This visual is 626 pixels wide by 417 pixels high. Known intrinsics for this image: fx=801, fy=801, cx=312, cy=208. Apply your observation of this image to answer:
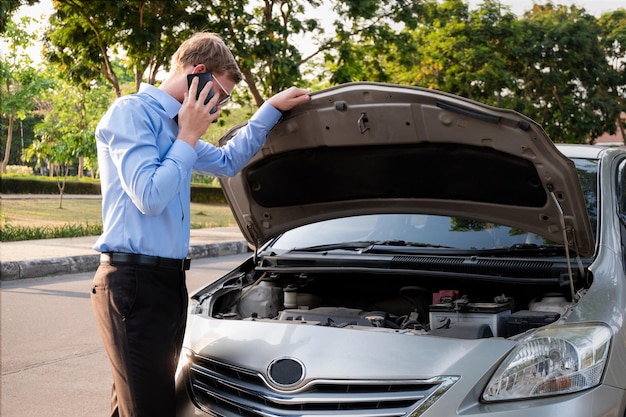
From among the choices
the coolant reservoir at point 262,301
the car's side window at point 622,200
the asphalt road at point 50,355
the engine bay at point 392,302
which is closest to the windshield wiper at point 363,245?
the engine bay at point 392,302

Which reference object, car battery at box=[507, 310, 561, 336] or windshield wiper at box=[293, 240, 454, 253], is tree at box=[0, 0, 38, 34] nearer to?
windshield wiper at box=[293, 240, 454, 253]

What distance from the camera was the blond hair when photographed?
2668mm

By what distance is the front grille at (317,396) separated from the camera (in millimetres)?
2518

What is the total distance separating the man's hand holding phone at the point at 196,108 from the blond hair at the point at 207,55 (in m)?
0.07

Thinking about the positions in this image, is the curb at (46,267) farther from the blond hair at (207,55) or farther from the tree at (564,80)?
the tree at (564,80)

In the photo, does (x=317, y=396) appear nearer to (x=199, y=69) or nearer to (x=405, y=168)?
(x=199, y=69)

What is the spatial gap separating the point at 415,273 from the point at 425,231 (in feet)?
1.75

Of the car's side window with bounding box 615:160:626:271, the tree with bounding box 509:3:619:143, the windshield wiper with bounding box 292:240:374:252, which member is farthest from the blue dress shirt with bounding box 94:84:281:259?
the tree with bounding box 509:3:619:143

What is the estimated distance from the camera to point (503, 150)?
10.2 feet

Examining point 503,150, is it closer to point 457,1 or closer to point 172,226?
point 172,226

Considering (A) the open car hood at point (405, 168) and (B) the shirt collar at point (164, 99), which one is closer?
(B) the shirt collar at point (164, 99)

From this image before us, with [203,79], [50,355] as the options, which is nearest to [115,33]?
[50,355]

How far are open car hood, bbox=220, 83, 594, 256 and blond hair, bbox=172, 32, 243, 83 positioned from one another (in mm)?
585

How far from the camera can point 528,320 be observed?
123 inches
